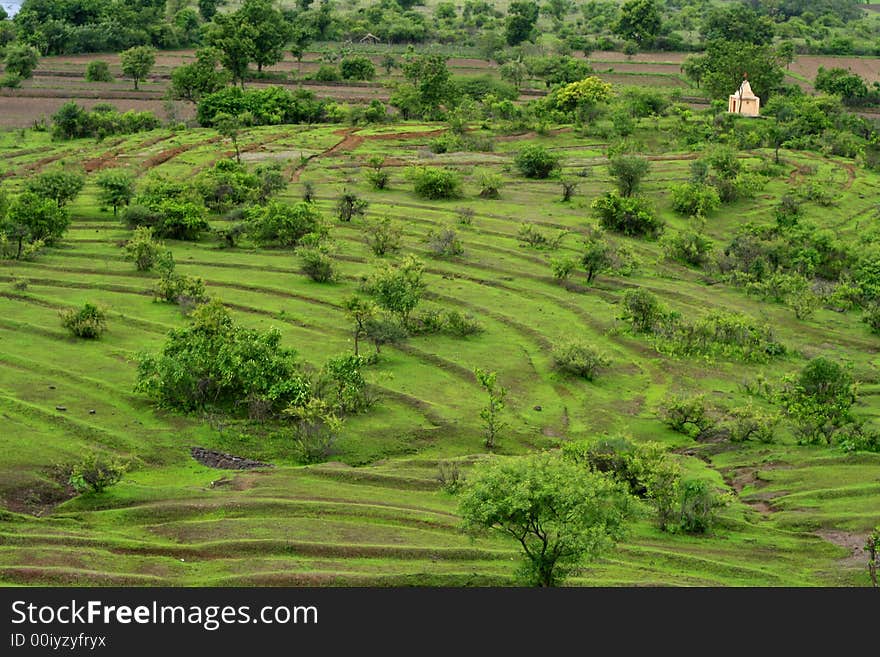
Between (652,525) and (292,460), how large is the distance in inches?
518

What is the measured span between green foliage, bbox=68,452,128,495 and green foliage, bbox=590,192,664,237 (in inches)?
1773

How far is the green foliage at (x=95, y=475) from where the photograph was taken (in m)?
38.8

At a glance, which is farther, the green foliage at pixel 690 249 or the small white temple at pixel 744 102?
the small white temple at pixel 744 102

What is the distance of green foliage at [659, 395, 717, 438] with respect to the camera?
48.8 meters

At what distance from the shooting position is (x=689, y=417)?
161ft

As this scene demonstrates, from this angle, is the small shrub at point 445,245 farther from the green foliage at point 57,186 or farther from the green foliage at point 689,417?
the green foliage at point 689,417

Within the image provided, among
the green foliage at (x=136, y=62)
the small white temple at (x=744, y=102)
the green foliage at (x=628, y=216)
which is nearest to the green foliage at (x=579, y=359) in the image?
the green foliage at (x=628, y=216)

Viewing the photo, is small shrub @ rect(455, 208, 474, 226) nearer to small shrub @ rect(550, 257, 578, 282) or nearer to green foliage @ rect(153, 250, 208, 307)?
small shrub @ rect(550, 257, 578, 282)

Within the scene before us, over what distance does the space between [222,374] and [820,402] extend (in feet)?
77.7

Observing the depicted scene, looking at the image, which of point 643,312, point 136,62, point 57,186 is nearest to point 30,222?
point 57,186

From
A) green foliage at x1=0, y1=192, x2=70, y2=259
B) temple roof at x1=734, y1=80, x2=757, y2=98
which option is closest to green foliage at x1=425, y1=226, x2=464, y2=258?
green foliage at x1=0, y1=192, x2=70, y2=259

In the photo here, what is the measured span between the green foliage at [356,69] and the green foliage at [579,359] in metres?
87.6

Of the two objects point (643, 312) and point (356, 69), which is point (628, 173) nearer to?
point (643, 312)
